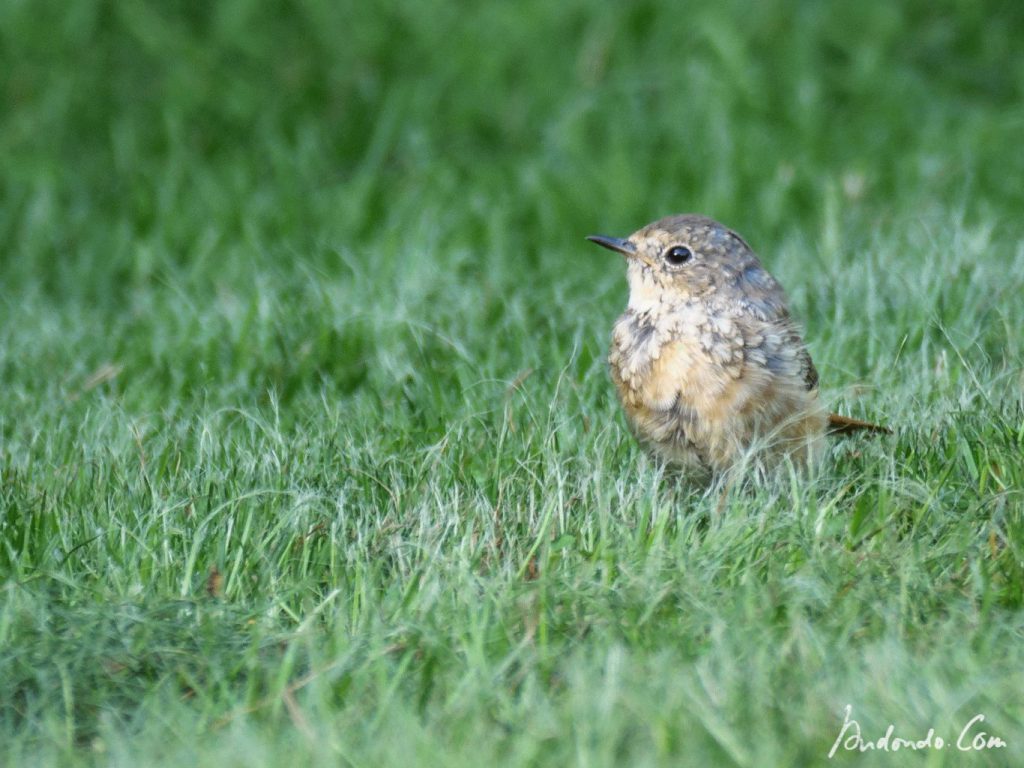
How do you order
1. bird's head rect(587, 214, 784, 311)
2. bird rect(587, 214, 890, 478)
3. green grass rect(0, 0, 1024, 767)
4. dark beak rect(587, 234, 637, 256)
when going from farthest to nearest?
1. dark beak rect(587, 234, 637, 256)
2. bird's head rect(587, 214, 784, 311)
3. bird rect(587, 214, 890, 478)
4. green grass rect(0, 0, 1024, 767)

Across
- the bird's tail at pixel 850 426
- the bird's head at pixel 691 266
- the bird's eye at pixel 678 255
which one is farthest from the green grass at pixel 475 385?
the bird's eye at pixel 678 255

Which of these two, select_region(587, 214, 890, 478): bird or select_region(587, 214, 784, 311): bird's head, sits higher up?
select_region(587, 214, 784, 311): bird's head

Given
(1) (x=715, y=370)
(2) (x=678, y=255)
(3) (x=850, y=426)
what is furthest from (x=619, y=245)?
(3) (x=850, y=426)

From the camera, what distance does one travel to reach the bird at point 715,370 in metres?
4.61

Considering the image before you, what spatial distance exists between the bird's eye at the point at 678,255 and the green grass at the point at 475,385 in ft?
1.88

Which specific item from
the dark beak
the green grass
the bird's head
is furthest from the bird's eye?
the green grass

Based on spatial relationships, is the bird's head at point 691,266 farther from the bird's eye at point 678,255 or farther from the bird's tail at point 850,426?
the bird's tail at point 850,426

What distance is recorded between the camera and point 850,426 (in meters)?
4.85

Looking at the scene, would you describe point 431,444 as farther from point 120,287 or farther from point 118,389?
point 120,287

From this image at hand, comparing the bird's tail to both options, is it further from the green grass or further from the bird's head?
the bird's head

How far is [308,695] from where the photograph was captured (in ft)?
11.5

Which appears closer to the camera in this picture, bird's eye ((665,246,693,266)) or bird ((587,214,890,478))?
bird ((587,214,890,478))

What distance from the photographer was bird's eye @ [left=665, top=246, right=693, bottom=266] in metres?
5.00

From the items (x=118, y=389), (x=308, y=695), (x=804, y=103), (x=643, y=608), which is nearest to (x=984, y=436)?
(x=643, y=608)
